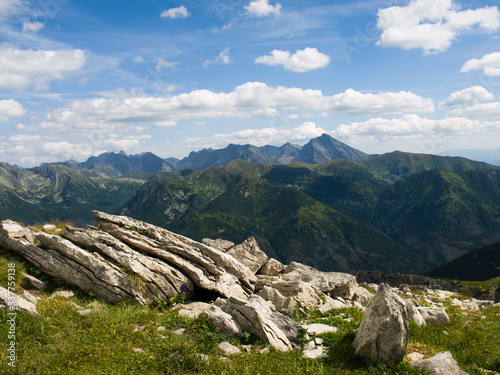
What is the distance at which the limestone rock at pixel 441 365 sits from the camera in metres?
10.5

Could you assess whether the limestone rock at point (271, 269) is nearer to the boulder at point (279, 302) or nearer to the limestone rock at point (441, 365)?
the boulder at point (279, 302)

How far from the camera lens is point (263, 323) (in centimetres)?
1340

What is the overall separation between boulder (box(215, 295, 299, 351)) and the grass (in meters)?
0.49

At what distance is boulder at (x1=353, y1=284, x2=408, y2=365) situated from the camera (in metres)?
11.3

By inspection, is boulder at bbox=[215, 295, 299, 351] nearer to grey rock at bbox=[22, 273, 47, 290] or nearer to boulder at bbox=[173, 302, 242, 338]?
boulder at bbox=[173, 302, 242, 338]

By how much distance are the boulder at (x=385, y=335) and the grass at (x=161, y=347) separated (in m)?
0.36

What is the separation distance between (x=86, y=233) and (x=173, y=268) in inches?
251

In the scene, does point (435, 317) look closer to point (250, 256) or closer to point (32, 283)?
point (250, 256)

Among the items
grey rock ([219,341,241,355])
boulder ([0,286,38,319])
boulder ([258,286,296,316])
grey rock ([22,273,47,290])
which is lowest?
boulder ([258,286,296,316])

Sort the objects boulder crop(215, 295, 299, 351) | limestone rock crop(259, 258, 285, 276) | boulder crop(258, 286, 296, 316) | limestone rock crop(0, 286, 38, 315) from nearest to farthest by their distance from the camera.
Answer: limestone rock crop(0, 286, 38, 315), boulder crop(215, 295, 299, 351), boulder crop(258, 286, 296, 316), limestone rock crop(259, 258, 285, 276)

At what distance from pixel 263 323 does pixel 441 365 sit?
6.78 m

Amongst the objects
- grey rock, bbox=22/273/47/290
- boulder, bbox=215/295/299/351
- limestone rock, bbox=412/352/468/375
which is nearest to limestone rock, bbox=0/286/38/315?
grey rock, bbox=22/273/47/290

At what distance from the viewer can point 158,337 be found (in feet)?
40.9

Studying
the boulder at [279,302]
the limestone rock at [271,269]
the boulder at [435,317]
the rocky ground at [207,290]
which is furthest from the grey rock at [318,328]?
the limestone rock at [271,269]
